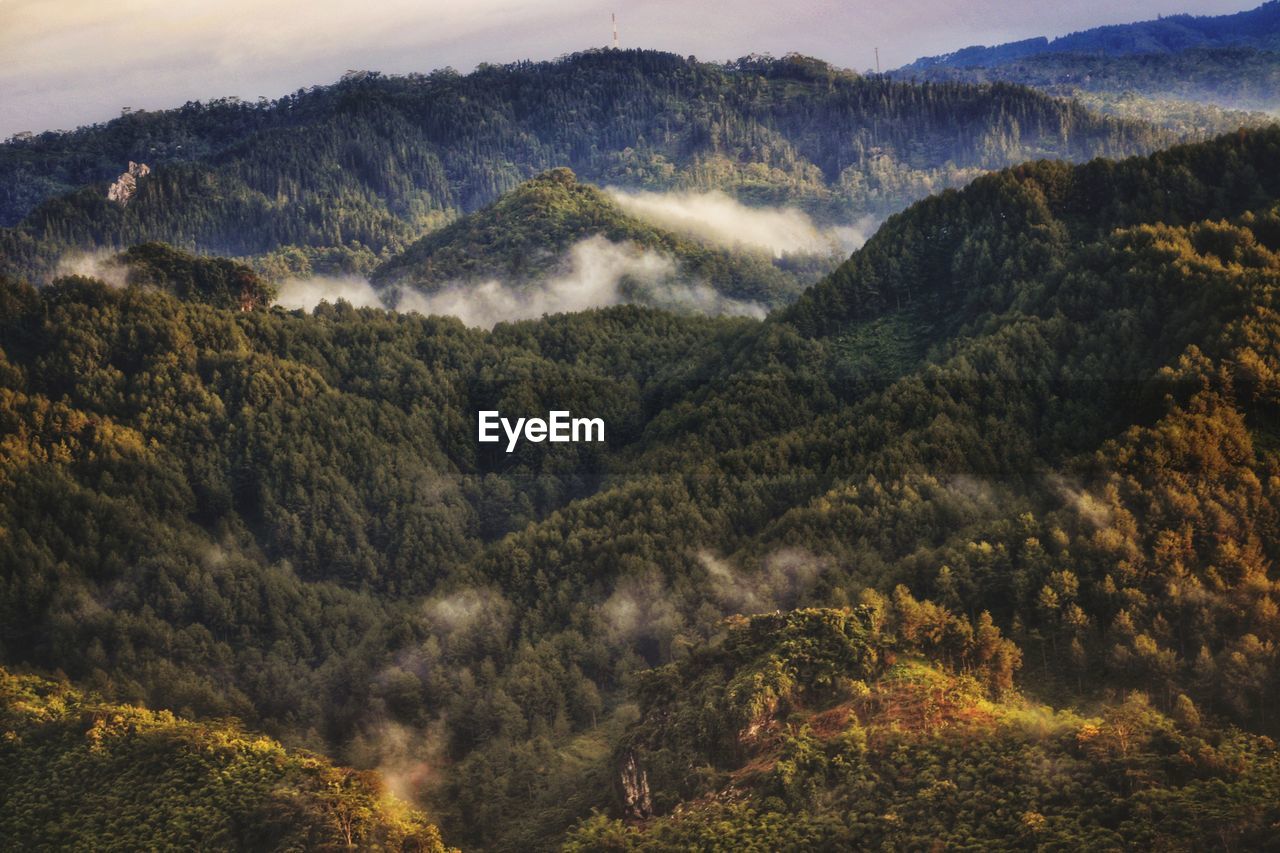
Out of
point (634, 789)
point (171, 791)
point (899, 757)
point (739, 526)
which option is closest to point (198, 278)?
point (739, 526)

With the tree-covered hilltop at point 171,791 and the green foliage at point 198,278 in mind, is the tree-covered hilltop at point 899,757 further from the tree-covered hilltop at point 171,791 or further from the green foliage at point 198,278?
the green foliage at point 198,278

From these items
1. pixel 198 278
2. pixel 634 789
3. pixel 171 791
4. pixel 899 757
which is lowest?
pixel 171 791

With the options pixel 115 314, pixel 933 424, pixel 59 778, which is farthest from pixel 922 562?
pixel 115 314

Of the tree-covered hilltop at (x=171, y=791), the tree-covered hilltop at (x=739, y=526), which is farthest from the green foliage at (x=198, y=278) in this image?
the tree-covered hilltop at (x=171, y=791)

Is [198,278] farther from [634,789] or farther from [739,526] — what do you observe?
[634,789]

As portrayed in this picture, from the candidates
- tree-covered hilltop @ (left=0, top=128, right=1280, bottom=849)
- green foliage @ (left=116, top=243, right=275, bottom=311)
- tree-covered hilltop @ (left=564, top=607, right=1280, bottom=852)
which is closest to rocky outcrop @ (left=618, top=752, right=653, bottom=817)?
tree-covered hilltop @ (left=564, top=607, right=1280, bottom=852)

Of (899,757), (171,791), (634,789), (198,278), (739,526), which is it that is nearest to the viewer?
(899,757)
